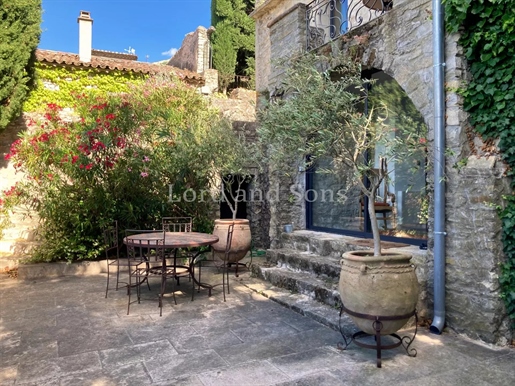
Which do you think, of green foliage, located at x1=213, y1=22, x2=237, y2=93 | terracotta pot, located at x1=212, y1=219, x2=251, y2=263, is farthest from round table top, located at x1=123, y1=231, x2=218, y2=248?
green foliage, located at x1=213, y1=22, x2=237, y2=93

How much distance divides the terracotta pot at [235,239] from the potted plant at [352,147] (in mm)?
2091

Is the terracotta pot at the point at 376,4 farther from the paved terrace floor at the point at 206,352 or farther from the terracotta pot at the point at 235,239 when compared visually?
the paved terrace floor at the point at 206,352

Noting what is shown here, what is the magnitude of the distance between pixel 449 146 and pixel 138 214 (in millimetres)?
5351

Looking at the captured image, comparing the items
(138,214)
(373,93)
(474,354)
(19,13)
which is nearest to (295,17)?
(373,93)

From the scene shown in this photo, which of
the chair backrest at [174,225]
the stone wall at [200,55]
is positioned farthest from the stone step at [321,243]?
the stone wall at [200,55]

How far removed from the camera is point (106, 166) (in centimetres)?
677

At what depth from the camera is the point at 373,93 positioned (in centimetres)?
564

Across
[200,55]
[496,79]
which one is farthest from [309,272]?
[200,55]

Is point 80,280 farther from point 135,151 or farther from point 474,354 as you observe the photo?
point 474,354

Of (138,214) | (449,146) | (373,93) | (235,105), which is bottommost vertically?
(138,214)

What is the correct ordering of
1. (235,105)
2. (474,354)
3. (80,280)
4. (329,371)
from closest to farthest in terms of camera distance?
(329,371), (474,354), (80,280), (235,105)

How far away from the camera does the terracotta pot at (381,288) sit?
9.93ft

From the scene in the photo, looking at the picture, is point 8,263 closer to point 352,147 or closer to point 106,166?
point 106,166

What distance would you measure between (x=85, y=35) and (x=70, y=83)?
2.66 meters
